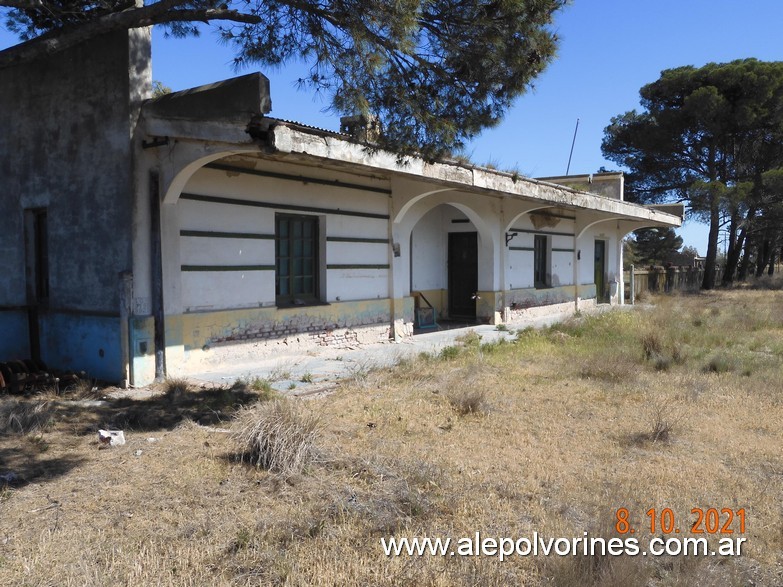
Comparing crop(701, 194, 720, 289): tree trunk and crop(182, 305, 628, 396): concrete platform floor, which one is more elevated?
crop(701, 194, 720, 289): tree trunk

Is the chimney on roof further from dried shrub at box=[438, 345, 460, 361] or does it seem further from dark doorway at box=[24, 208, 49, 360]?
dark doorway at box=[24, 208, 49, 360]

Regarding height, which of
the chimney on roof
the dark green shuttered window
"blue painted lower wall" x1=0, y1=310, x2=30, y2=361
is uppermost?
the chimney on roof

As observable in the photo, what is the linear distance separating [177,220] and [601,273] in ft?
58.0

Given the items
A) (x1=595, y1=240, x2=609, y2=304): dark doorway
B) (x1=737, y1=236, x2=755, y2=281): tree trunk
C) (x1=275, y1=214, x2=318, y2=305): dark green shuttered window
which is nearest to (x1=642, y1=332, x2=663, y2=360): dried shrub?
(x1=275, y1=214, x2=318, y2=305): dark green shuttered window

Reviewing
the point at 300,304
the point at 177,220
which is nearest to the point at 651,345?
the point at 300,304

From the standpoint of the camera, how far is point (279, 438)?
16.2ft

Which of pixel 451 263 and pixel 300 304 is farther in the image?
pixel 451 263

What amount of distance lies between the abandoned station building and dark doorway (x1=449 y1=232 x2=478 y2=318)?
3.70 m

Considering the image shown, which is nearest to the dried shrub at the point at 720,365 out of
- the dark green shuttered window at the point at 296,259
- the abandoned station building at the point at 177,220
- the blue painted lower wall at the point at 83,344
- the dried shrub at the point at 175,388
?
the abandoned station building at the point at 177,220

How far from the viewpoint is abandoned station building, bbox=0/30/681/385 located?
7.91 meters

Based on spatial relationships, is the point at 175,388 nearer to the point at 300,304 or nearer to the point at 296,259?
the point at 300,304

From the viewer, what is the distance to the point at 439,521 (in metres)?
3.96

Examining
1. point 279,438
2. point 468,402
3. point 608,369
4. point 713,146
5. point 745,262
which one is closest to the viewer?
point 279,438

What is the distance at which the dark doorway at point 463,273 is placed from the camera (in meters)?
16.0
